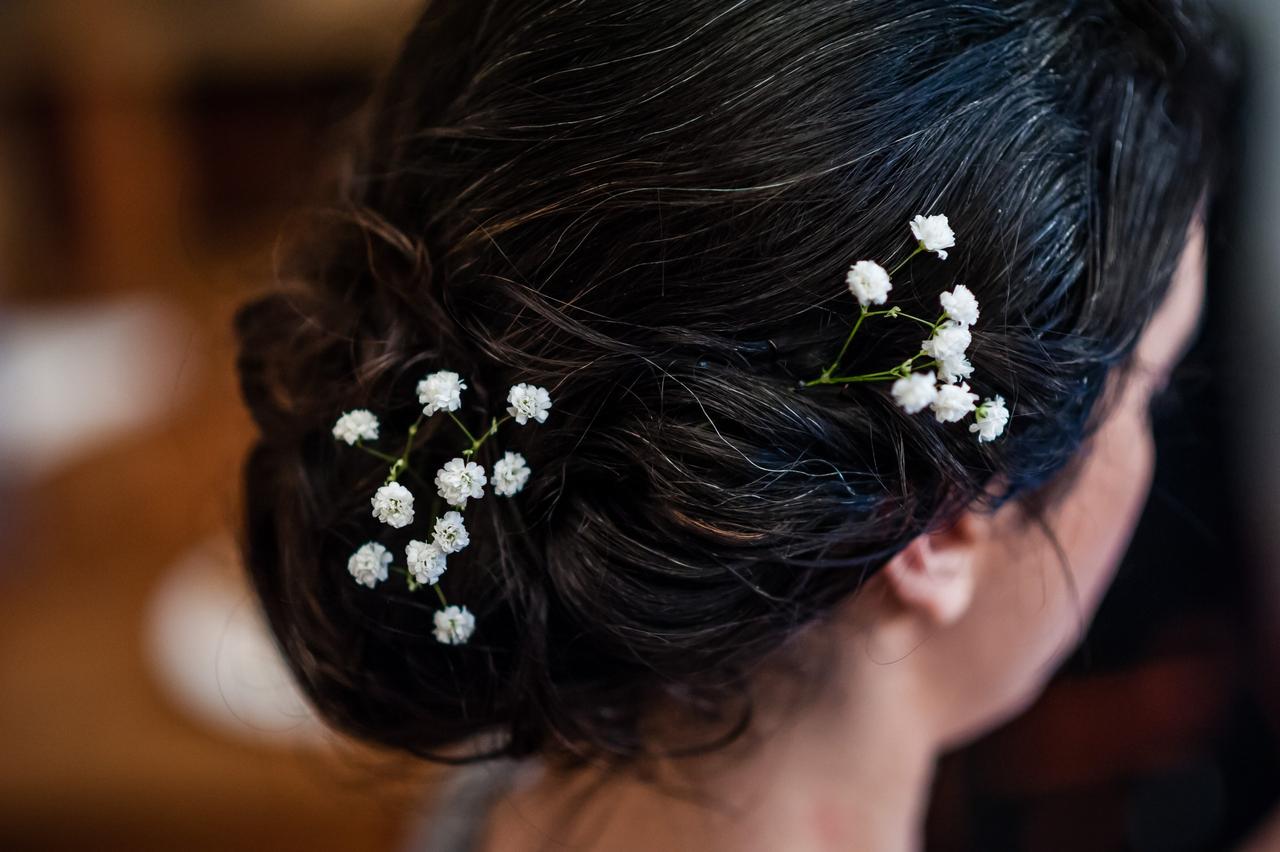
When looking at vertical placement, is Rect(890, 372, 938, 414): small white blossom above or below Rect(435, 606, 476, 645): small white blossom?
above

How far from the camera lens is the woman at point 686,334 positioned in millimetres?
470

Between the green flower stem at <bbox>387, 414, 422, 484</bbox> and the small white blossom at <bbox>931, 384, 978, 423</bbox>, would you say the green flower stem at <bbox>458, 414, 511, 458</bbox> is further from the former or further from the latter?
the small white blossom at <bbox>931, 384, 978, 423</bbox>

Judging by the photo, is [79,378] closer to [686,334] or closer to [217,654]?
[217,654]

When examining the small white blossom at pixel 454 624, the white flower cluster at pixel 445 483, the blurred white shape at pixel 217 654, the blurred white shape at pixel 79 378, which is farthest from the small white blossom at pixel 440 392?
the blurred white shape at pixel 79 378

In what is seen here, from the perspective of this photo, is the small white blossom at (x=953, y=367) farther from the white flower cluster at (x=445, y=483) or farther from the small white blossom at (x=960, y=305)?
the white flower cluster at (x=445, y=483)

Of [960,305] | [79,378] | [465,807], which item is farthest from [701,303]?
[79,378]

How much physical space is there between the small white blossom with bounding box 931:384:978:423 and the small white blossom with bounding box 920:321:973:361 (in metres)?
0.02

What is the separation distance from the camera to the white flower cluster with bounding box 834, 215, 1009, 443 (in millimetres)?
438

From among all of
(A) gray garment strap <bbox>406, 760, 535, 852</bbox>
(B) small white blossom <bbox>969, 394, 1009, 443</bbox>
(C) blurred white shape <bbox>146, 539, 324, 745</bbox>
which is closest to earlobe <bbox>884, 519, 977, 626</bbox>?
(B) small white blossom <bbox>969, 394, 1009, 443</bbox>

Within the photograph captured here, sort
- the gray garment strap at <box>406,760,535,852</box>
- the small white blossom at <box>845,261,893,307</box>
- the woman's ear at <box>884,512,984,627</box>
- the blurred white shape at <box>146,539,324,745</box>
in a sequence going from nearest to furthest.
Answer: the small white blossom at <box>845,261,893,307</box> → the woman's ear at <box>884,512,984,627</box> → the gray garment strap at <box>406,760,535,852</box> → the blurred white shape at <box>146,539,324,745</box>

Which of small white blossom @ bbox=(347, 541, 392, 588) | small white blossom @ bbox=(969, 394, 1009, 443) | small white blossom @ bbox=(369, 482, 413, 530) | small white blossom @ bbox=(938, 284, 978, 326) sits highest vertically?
small white blossom @ bbox=(938, 284, 978, 326)

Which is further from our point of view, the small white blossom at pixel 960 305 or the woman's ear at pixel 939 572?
the woman's ear at pixel 939 572

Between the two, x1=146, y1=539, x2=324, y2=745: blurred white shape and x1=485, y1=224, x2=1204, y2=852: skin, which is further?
x1=146, y1=539, x2=324, y2=745: blurred white shape

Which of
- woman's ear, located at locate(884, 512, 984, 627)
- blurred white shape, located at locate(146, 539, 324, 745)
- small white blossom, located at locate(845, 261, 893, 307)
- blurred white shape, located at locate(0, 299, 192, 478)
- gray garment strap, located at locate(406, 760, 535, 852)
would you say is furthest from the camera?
blurred white shape, located at locate(0, 299, 192, 478)
